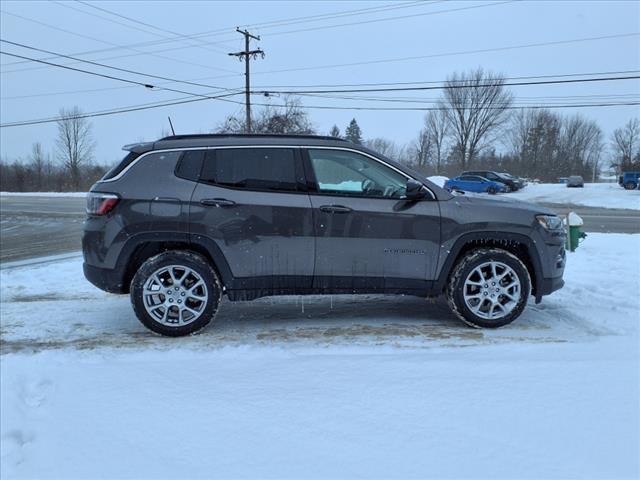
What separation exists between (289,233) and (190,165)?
111 centimetres

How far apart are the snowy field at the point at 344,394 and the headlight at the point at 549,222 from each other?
939mm

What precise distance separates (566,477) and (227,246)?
3057 mm

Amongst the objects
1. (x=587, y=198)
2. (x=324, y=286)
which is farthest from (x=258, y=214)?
(x=587, y=198)

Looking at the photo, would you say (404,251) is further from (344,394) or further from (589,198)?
(589,198)

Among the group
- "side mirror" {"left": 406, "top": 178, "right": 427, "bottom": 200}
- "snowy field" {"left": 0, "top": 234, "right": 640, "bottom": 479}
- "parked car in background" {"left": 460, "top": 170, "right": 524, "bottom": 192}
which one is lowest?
"snowy field" {"left": 0, "top": 234, "right": 640, "bottom": 479}

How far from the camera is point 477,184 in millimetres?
36219

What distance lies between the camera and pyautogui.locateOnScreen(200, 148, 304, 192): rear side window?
14.3ft

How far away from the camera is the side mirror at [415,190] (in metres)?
4.31

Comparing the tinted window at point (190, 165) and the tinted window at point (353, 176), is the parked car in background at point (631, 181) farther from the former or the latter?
the tinted window at point (190, 165)

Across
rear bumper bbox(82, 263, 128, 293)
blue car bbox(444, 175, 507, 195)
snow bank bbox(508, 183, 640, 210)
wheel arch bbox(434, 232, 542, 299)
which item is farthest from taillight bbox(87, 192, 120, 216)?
blue car bbox(444, 175, 507, 195)

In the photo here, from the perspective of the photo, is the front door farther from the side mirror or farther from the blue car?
the blue car

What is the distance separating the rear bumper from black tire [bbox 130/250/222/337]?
8.2 inches

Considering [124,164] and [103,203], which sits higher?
[124,164]

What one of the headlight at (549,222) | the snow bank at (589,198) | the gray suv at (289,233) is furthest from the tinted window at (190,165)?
the snow bank at (589,198)
